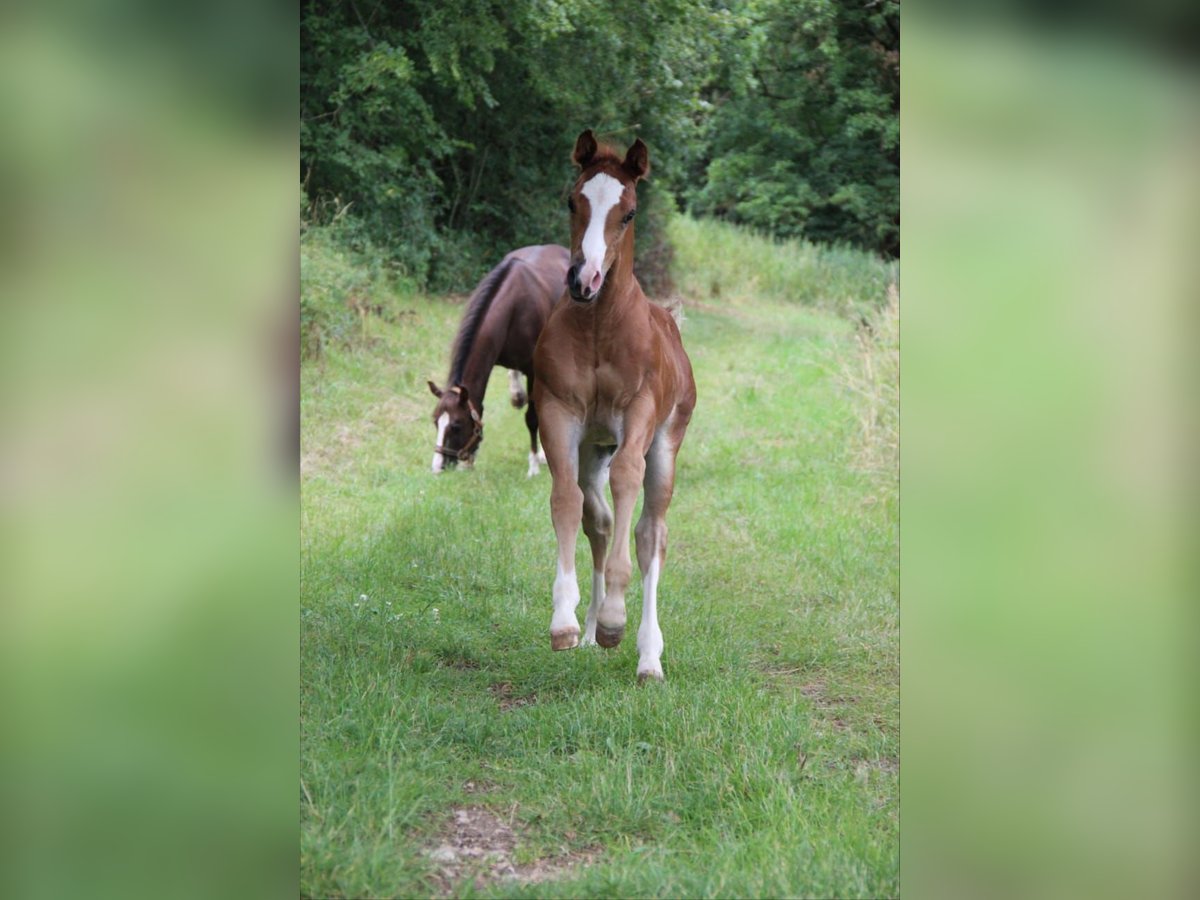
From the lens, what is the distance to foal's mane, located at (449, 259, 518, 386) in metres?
7.82

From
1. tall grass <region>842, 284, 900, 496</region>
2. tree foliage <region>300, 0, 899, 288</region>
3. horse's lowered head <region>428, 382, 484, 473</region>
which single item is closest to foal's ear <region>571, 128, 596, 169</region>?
horse's lowered head <region>428, 382, 484, 473</region>

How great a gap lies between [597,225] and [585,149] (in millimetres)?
353

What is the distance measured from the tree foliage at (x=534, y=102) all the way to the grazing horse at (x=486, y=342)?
368 centimetres

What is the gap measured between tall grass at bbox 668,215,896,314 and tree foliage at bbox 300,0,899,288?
1119 millimetres

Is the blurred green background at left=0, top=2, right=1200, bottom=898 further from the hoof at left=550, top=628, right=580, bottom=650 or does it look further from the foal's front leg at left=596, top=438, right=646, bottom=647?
the foal's front leg at left=596, top=438, right=646, bottom=647

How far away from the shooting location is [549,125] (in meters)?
15.6

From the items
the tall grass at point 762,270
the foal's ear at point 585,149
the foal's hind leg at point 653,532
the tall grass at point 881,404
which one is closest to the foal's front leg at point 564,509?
the foal's hind leg at point 653,532

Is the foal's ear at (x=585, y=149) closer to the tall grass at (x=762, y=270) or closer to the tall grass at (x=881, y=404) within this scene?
the tall grass at (x=881, y=404)

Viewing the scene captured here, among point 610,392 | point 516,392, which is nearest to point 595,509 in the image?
point 610,392

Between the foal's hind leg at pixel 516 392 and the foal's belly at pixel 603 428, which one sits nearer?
the foal's belly at pixel 603 428
